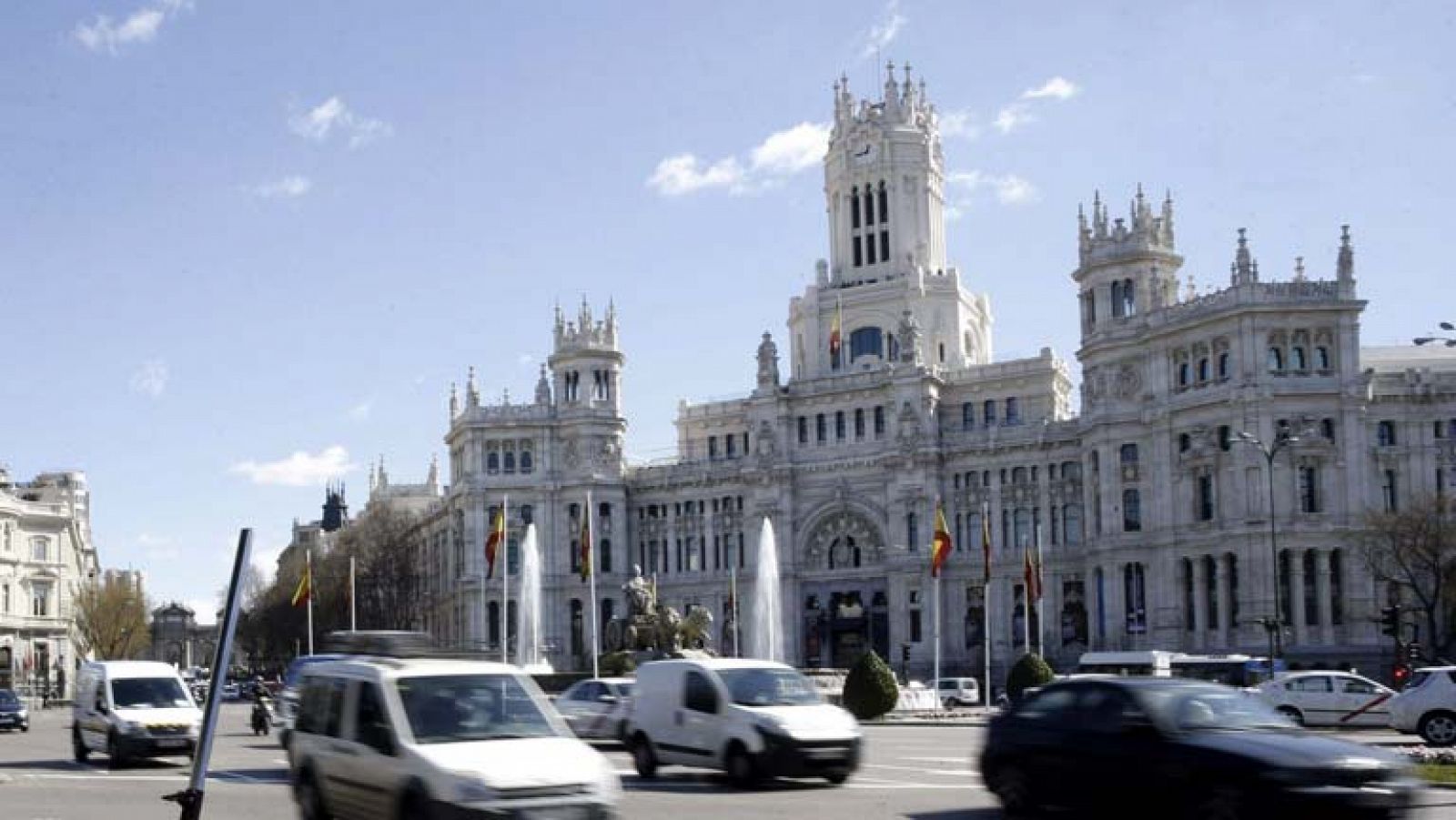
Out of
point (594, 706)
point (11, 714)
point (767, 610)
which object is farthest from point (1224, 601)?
point (11, 714)

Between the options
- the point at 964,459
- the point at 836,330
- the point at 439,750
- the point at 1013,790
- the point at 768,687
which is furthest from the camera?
the point at 836,330

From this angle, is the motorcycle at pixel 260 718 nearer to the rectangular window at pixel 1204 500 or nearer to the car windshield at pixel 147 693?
the car windshield at pixel 147 693

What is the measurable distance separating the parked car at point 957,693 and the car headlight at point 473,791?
184 feet

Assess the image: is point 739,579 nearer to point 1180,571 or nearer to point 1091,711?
point 1180,571

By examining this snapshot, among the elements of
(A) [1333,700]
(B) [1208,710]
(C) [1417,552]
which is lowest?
(A) [1333,700]

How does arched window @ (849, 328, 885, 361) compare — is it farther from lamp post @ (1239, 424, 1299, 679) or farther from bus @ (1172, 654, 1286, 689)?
bus @ (1172, 654, 1286, 689)

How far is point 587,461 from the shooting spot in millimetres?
106250

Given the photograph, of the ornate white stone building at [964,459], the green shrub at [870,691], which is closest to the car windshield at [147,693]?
the green shrub at [870,691]

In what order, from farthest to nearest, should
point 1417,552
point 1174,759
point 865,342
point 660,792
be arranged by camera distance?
point 865,342 → point 1417,552 → point 660,792 → point 1174,759

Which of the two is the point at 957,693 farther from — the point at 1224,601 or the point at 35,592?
the point at 35,592

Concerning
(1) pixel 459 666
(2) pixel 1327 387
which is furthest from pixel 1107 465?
(1) pixel 459 666

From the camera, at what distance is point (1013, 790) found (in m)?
17.9

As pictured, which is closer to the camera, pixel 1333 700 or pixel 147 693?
pixel 147 693

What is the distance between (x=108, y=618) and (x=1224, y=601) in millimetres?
64534
